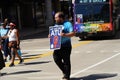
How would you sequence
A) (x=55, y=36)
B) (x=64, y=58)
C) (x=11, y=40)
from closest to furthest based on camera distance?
(x=64, y=58)
(x=55, y=36)
(x=11, y=40)

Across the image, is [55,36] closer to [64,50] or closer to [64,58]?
[64,50]

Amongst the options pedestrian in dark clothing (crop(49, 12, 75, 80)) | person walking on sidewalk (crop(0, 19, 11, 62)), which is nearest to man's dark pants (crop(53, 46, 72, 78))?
pedestrian in dark clothing (crop(49, 12, 75, 80))

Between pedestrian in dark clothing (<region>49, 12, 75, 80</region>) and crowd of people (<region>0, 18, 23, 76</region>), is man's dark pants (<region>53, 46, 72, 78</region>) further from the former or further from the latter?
crowd of people (<region>0, 18, 23, 76</region>)

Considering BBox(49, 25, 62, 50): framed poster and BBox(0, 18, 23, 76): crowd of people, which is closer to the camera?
BBox(49, 25, 62, 50): framed poster

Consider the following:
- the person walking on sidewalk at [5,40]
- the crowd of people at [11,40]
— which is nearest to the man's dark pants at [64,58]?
the crowd of people at [11,40]

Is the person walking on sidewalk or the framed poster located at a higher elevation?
the framed poster

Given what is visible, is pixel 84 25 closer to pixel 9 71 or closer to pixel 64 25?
pixel 9 71

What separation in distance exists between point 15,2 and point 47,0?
5401 millimetres

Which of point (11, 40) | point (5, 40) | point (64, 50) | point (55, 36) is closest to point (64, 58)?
point (64, 50)

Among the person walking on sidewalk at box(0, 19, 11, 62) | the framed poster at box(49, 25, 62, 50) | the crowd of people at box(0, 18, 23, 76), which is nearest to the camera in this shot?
the framed poster at box(49, 25, 62, 50)

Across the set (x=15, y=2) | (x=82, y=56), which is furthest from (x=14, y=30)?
(x=15, y=2)

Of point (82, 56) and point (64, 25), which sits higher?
point (64, 25)

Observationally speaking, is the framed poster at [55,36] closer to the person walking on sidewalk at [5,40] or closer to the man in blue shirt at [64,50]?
the man in blue shirt at [64,50]

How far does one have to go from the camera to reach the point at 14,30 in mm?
16438
